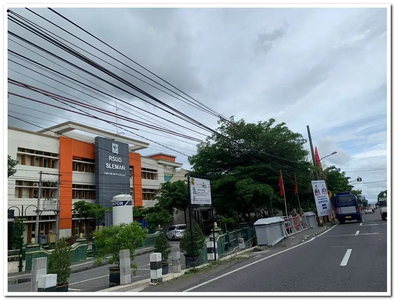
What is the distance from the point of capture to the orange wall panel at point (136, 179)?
4022 centimetres

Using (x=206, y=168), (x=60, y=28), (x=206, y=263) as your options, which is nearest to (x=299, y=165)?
(x=206, y=168)

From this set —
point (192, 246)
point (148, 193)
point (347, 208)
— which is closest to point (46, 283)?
point (192, 246)

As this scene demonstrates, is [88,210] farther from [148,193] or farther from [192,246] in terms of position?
[192,246]

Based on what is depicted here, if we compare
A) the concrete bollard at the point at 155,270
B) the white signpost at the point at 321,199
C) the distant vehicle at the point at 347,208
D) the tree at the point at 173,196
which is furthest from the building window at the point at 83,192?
the concrete bollard at the point at 155,270

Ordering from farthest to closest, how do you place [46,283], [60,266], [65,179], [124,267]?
1. [65,179]
2. [124,267]
3. [60,266]
4. [46,283]

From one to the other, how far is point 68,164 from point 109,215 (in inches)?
285

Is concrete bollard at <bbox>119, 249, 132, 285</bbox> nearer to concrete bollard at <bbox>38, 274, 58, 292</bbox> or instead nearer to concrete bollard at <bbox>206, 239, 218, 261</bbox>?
concrete bollard at <bbox>38, 274, 58, 292</bbox>

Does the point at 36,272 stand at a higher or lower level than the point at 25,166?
lower

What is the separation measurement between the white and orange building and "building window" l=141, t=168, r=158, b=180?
226mm

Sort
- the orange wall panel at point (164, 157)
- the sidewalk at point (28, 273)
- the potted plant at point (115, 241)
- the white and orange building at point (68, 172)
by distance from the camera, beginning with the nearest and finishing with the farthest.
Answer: the potted plant at point (115, 241) → the sidewalk at point (28, 273) → the white and orange building at point (68, 172) → the orange wall panel at point (164, 157)

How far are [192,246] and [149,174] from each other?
33.8 metres

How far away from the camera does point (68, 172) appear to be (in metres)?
32.1

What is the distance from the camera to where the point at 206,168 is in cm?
2841

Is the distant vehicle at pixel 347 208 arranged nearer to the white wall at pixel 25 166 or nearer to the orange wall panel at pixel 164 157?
the white wall at pixel 25 166
